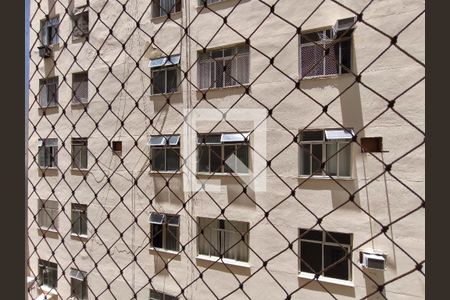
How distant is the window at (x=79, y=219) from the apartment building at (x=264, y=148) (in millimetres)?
33

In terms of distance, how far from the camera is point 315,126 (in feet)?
7.15

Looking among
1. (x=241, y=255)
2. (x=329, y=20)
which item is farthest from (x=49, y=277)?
(x=329, y=20)

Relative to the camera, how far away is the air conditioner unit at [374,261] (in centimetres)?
198

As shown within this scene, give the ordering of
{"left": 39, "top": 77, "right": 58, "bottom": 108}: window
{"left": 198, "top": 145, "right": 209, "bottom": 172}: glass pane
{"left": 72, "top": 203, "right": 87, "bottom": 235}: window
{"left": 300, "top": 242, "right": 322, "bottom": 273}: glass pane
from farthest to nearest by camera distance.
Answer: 1. {"left": 39, "top": 77, "right": 58, "bottom": 108}: window
2. {"left": 72, "top": 203, "right": 87, "bottom": 235}: window
3. {"left": 198, "top": 145, "right": 209, "bottom": 172}: glass pane
4. {"left": 300, "top": 242, "right": 322, "bottom": 273}: glass pane

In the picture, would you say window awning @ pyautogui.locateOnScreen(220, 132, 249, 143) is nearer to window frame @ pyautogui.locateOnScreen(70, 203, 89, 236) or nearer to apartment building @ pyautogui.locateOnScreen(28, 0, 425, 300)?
apartment building @ pyautogui.locateOnScreen(28, 0, 425, 300)

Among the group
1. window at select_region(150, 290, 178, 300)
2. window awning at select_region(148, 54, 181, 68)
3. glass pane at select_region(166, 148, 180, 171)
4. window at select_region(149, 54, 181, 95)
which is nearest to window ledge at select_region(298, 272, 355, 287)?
window at select_region(150, 290, 178, 300)

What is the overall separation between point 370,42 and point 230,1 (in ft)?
3.56

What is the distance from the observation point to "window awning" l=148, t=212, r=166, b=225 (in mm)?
2840

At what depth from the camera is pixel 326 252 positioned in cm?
217

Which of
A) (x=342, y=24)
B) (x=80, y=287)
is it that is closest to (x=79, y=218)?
(x=80, y=287)

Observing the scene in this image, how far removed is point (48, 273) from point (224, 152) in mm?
2835

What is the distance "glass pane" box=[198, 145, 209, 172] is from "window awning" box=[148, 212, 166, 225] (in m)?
0.61

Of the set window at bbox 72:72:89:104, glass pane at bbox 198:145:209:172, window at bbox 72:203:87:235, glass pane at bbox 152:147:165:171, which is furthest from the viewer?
window at bbox 72:203:87:235

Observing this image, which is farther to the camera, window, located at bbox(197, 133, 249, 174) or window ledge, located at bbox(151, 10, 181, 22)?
window ledge, located at bbox(151, 10, 181, 22)
